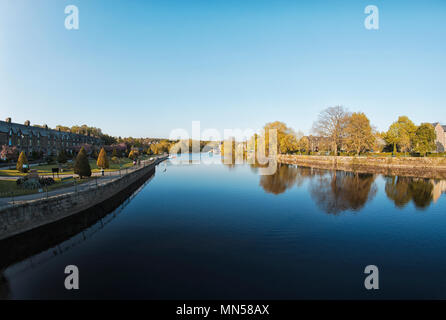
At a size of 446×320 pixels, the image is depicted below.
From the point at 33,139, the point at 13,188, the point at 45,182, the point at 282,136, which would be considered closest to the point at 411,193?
the point at 45,182

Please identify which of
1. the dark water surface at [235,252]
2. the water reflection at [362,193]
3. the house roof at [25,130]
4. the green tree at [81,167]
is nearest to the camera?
the dark water surface at [235,252]

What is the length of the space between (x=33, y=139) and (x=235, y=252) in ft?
238

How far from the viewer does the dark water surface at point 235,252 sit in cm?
964

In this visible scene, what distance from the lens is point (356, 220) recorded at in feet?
63.6

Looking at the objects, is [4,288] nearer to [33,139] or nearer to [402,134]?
[33,139]

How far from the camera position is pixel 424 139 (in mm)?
63000

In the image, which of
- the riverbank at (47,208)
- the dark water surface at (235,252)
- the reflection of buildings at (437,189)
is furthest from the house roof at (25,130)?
the reflection of buildings at (437,189)

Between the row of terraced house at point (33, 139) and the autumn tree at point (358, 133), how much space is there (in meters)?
80.0

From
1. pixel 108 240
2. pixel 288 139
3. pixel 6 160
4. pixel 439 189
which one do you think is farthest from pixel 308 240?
pixel 288 139

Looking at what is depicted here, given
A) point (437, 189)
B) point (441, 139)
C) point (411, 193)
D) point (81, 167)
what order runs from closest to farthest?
point (81, 167), point (411, 193), point (437, 189), point (441, 139)

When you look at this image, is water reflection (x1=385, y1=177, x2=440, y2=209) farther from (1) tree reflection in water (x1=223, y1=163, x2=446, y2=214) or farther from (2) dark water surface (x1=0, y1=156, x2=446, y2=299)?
(2) dark water surface (x1=0, y1=156, x2=446, y2=299)

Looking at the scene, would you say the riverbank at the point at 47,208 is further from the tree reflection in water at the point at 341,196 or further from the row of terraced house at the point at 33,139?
the row of terraced house at the point at 33,139

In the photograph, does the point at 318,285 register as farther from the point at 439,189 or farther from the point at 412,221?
the point at 439,189

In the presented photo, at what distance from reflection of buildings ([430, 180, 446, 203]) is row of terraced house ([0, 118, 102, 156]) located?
72.0 meters
